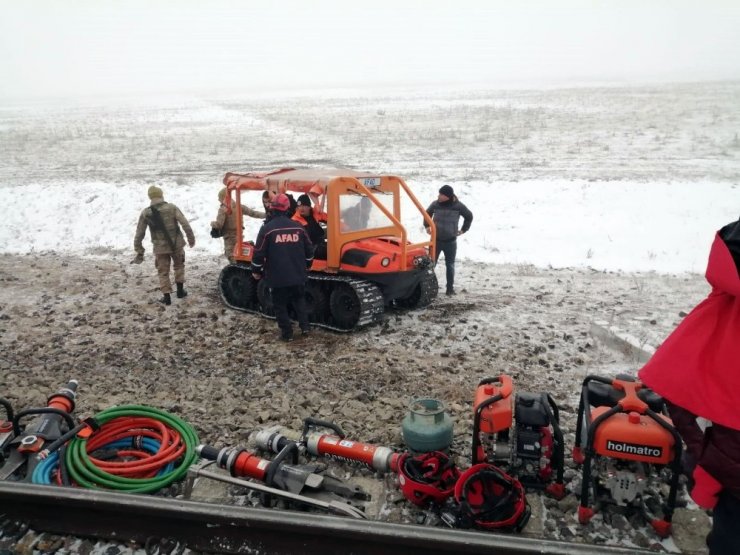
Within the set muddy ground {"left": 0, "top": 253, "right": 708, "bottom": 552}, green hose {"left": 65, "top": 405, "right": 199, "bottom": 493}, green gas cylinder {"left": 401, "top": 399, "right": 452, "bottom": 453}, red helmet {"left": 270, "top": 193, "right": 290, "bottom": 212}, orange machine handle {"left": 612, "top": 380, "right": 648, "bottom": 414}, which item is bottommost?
muddy ground {"left": 0, "top": 253, "right": 708, "bottom": 552}

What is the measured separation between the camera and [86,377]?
6664 millimetres

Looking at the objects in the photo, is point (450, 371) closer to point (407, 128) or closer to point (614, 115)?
point (407, 128)

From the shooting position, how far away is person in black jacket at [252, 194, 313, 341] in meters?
7.41

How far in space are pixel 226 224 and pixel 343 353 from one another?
11.4ft

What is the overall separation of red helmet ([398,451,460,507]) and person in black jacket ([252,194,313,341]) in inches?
143

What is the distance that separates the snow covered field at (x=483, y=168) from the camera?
12539 millimetres

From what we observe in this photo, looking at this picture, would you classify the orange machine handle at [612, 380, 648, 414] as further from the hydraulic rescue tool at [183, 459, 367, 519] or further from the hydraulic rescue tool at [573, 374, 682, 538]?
the hydraulic rescue tool at [183, 459, 367, 519]

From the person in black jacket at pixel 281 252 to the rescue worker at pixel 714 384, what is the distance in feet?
17.5

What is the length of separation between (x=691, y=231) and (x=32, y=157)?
24.5 meters

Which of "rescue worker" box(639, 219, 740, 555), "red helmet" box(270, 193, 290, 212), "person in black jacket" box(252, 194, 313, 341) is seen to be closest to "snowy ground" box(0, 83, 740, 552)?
"person in black jacket" box(252, 194, 313, 341)

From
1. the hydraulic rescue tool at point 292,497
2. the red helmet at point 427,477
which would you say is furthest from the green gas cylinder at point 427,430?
the hydraulic rescue tool at point 292,497

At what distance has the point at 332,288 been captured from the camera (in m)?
8.19

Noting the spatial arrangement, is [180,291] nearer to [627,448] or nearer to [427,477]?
[427,477]

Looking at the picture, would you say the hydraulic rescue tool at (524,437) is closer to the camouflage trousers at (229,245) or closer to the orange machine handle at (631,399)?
the orange machine handle at (631,399)
